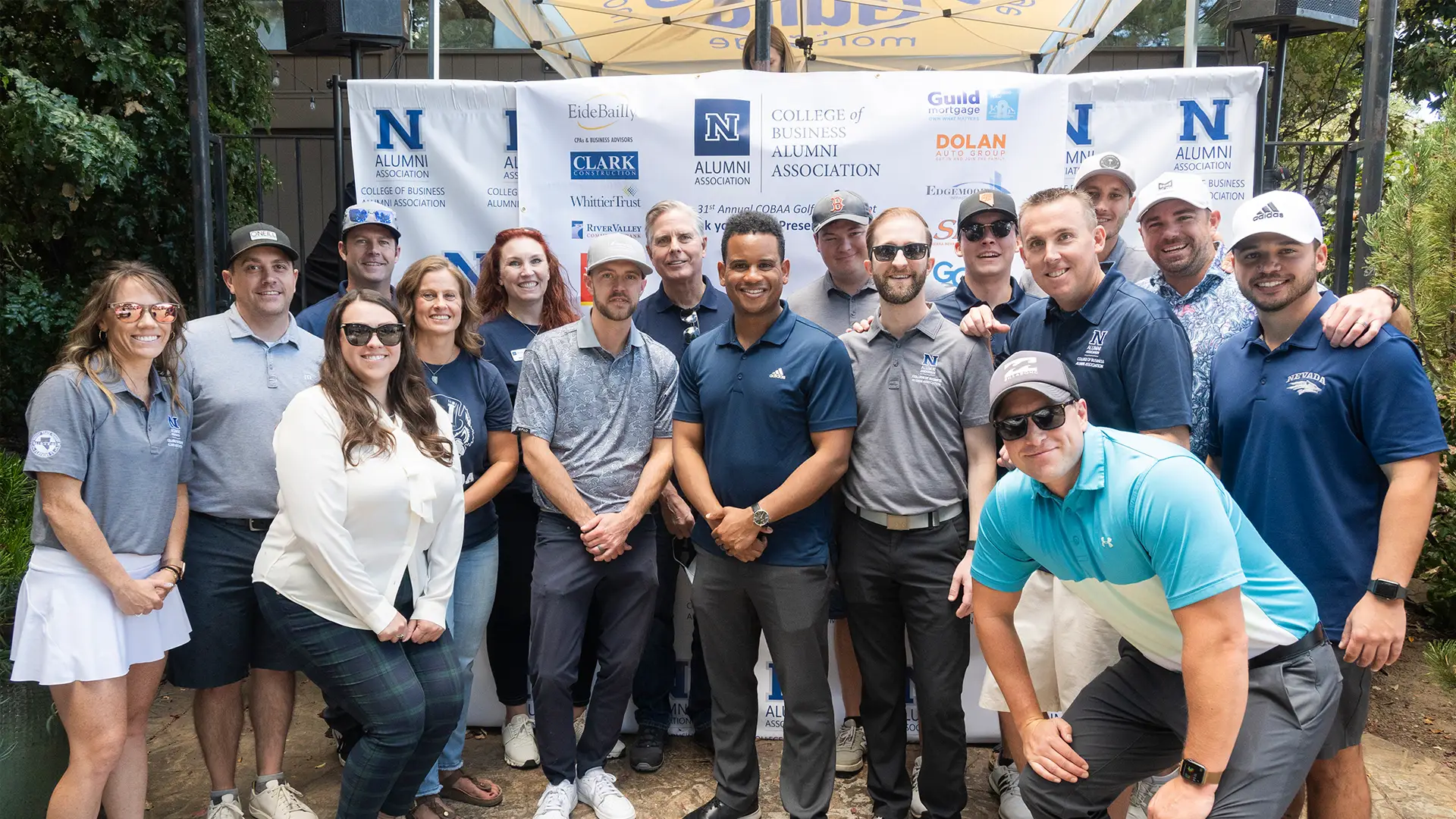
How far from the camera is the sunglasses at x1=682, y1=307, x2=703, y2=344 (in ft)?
13.9

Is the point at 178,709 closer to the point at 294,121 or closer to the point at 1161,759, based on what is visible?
the point at 1161,759

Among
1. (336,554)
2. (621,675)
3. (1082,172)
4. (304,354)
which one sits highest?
(1082,172)

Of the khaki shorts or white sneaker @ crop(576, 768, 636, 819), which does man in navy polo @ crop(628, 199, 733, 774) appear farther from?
the khaki shorts

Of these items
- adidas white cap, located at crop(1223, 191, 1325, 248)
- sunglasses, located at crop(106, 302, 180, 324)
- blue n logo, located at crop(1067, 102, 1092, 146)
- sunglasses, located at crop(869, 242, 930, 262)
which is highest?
blue n logo, located at crop(1067, 102, 1092, 146)

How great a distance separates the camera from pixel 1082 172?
4098 millimetres

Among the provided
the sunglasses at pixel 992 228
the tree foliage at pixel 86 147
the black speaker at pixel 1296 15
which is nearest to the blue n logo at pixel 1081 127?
the black speaker at pixel 1296 15

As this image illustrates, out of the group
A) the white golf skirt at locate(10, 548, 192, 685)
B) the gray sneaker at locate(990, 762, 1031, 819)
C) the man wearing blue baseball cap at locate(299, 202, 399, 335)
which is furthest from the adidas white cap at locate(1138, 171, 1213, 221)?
the white golf skirt at locate(10, 548, 192, 685)

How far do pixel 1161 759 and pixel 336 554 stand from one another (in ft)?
7.99

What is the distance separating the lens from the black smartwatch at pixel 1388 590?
280 cm

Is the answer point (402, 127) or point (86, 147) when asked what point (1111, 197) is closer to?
point (402, 127)

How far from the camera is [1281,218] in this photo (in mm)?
2951

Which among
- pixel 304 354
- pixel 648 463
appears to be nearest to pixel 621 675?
pixel 648 463

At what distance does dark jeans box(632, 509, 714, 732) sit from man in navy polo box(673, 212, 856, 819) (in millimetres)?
753

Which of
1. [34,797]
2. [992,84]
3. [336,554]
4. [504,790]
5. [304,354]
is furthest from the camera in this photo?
[992,84]
